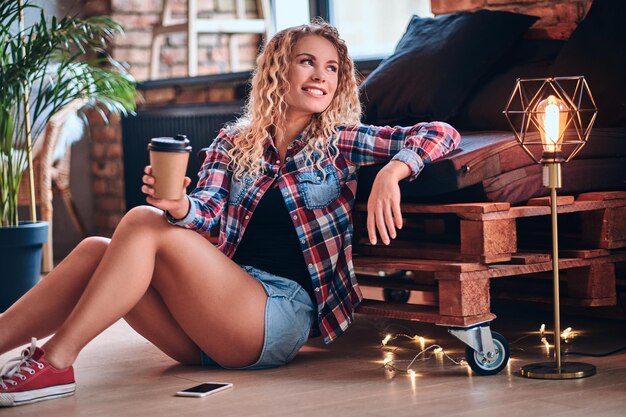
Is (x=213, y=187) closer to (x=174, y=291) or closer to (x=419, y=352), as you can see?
(x=174, y=291)

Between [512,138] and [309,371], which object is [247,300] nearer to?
[309,371]

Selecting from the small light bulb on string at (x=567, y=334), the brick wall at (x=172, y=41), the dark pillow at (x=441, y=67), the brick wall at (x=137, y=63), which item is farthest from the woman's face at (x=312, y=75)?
the brick wall at (x=172, y=41)

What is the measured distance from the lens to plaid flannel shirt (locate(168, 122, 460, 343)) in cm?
242

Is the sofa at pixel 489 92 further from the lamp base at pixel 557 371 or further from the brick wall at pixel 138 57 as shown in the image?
the brick wall at pixel 138 57

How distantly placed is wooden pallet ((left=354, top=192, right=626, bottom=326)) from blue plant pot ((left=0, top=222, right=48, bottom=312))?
4.58ft

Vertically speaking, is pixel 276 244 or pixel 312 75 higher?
pixel 312 75

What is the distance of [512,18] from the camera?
3.23m

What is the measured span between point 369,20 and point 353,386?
2836 millimetres

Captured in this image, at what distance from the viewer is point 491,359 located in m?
2.33

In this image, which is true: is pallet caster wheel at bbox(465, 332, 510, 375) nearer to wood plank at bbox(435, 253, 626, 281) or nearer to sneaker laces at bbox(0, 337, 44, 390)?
wood plank at bbox(435, 253, 626, 281)

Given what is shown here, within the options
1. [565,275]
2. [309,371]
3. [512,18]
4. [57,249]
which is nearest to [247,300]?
[309,371]

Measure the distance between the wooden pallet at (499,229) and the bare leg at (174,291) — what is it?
1.46 ft

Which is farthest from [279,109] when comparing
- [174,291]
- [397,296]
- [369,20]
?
[369,20]

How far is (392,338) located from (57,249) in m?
3.30
